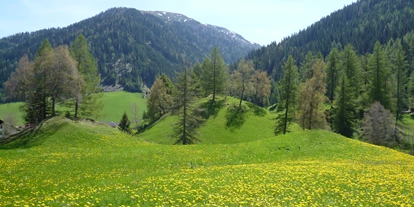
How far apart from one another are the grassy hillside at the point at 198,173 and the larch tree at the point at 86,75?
23.3 m

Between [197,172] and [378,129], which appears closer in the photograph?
[197,172]

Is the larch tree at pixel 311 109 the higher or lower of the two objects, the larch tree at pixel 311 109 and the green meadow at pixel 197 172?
the higher

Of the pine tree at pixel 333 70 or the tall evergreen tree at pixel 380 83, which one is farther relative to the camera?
the pine tree at pixel 333 70

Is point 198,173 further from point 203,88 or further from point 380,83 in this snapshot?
point 203,88

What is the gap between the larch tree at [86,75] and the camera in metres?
60.8

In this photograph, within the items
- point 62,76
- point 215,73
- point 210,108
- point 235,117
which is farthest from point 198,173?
point 215,73

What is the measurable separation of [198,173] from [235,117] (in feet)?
173

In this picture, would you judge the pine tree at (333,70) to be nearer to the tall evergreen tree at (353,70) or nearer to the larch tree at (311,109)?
the tall evergreen tree at (353,70)

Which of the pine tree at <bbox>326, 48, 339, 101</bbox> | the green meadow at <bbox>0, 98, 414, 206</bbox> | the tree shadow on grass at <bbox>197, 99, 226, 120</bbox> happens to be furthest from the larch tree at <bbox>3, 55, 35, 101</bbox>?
the pine tree at <bbox>326, 48, 339, 101</bbox>

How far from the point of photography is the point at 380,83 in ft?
236

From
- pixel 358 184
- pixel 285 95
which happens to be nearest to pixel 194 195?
pixel 358 184

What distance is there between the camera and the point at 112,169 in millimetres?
25141

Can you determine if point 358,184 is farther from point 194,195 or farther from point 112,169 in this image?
point 112,169

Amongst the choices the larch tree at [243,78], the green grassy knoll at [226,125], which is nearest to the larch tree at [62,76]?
the green grassy knoll at [226,125]
